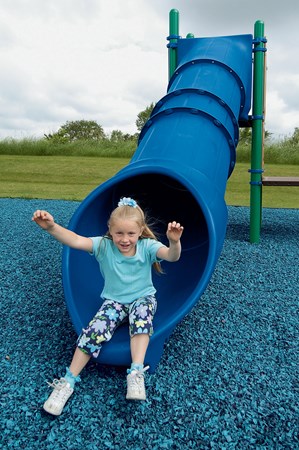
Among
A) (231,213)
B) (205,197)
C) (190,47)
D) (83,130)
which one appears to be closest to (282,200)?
(231,213)

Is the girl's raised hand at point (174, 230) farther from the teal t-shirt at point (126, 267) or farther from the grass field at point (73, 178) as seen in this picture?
the grass field at point (73, 178)

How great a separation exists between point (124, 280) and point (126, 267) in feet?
0.23

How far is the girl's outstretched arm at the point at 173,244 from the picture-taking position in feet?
7.62

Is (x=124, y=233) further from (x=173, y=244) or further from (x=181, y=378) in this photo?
(x=181, y=378)

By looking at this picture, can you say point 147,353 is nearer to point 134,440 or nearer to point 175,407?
point 175,407

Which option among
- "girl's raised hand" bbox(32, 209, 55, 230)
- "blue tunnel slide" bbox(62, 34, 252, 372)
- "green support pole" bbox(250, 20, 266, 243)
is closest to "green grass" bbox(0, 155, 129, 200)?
"green support pole" bbox(250, 20, 266, 243)

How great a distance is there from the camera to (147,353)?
2422 mm

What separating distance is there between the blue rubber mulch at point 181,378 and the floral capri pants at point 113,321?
18 centimetres

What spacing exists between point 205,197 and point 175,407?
1.08m

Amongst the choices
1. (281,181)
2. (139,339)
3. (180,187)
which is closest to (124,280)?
(139,339)

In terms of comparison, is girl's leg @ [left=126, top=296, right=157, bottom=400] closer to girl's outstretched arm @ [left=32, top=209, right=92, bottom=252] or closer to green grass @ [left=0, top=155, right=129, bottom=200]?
girl's outstretched arm @ [left=32, top=209, right=92, bottom=252]

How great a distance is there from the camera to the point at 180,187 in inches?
154

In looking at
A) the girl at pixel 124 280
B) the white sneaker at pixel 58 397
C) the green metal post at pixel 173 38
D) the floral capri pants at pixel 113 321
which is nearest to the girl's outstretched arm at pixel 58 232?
the girl at pixel 124 280

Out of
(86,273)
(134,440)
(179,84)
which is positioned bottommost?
(134,440)
